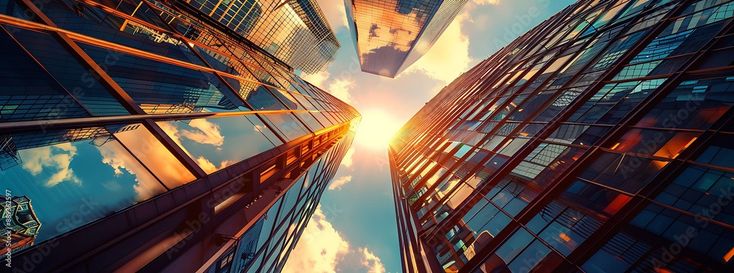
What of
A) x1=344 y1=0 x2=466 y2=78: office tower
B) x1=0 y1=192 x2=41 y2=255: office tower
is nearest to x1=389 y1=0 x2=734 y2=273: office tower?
x1=0 y1=192 x2=41 y2=255: office tower

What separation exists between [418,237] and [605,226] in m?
7.72

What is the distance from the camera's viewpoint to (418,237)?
515 inches

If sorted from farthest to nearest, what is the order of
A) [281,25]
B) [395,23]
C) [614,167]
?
1. [281,25]
2. [395,23]
3. [614,167]

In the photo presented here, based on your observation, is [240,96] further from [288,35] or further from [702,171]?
[288,35]

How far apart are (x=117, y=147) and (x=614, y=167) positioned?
10533 millimetres

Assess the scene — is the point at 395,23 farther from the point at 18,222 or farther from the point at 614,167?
the point at 18,222

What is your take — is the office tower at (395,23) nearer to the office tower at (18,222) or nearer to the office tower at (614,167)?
the office tower at (614,167)

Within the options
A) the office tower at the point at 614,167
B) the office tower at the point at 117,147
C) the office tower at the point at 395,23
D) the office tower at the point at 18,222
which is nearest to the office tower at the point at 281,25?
the office tower at the point at 395,23

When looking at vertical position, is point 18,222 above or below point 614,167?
below

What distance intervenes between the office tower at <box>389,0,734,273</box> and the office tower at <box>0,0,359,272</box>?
22.6 feet

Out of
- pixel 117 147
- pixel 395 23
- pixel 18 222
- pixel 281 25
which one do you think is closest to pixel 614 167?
pixel 117 147

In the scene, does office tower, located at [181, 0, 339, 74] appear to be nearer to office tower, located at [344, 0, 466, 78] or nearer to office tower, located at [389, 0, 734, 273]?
office tower, located at [344, 0, 466, 78]

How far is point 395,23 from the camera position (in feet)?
266

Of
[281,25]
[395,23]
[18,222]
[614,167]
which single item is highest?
[395,23]
